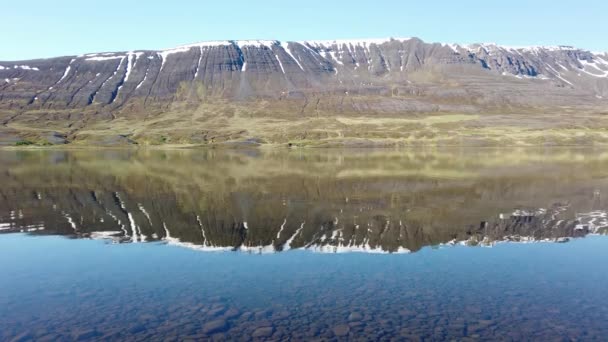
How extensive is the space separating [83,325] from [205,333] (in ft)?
17.4

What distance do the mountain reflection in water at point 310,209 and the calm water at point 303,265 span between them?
0.87 ft

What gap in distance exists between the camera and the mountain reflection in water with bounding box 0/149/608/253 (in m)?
35.2

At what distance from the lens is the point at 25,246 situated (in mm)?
33156

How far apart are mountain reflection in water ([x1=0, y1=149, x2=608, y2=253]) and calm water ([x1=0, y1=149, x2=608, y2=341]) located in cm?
27

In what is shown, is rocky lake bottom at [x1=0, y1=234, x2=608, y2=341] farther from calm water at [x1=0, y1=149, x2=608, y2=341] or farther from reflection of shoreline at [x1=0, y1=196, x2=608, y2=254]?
reflection of shoreline at [x1=0, y1=196, x2=608, y2=254]

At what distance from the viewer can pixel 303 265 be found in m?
27.8

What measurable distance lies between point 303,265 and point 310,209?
18.0 m

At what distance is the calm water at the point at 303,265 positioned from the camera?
19438mm

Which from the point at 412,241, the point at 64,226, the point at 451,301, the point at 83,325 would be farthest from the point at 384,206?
the point at 83,325

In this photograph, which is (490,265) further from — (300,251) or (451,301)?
(300,251)

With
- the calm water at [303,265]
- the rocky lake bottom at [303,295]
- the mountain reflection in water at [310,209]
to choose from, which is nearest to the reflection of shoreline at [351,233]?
the mountain reflection in water at [310,209]

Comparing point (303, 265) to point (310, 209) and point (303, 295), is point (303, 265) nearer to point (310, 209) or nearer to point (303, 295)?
point (303, 295)

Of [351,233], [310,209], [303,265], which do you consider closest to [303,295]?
[303,265]

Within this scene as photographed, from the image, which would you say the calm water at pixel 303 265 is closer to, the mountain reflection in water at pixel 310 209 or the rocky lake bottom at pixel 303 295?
the rocky lake bottom at pixel 303 295
